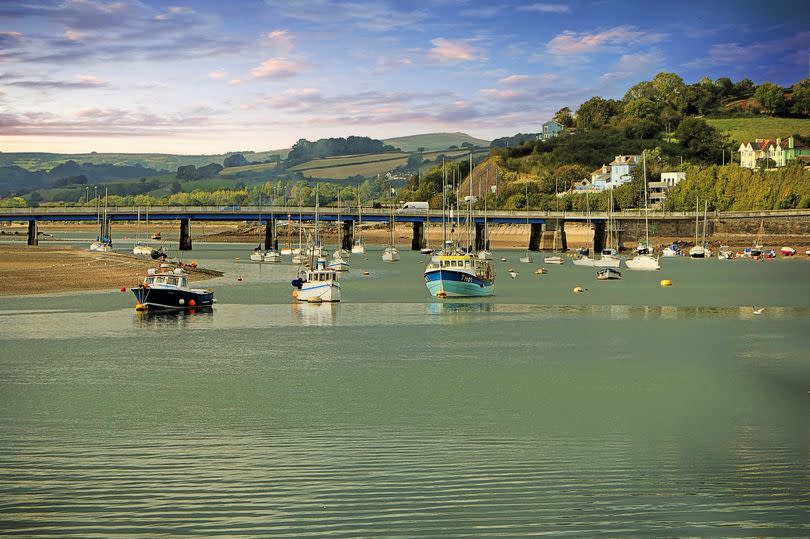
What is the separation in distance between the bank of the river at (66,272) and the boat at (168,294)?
68.0 ft

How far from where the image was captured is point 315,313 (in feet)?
249

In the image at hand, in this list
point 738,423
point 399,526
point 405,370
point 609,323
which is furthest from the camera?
point 609,323

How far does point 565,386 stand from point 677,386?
14.2 ft

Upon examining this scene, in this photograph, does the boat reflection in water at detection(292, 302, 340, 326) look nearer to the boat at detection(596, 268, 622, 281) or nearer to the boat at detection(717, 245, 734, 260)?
the boat at detection(596, 268, 622, 281)

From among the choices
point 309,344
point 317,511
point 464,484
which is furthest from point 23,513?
point 309,344

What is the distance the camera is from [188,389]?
39.6 meters

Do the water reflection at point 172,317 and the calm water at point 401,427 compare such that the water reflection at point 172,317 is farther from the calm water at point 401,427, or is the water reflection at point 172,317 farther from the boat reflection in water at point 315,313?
the boat reflection in water at point 315,313

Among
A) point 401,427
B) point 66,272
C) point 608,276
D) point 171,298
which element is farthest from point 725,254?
point 401,427

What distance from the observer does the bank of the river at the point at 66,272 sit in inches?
3829

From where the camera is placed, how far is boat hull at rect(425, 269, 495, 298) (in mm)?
86688

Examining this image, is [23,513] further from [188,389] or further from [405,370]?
[405,370]

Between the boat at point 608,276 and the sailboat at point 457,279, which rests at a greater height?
the sailboat at point 457,279

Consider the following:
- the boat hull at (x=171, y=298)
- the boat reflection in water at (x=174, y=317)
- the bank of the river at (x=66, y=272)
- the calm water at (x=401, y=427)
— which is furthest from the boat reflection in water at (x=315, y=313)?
the bank of the river at (x=66, y=272)

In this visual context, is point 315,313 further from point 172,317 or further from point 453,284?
point 453,284
